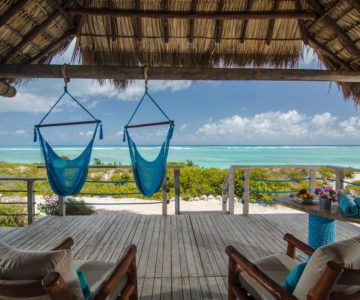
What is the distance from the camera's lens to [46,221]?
9.65ft

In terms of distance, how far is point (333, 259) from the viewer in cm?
73

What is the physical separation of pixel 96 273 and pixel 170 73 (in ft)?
6.24

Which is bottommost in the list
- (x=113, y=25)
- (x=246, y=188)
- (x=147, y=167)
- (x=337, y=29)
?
(x=246, y=188)

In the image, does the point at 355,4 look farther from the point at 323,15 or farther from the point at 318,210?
the point at 318,210

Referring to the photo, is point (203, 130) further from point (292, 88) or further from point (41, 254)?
point (41, 254)

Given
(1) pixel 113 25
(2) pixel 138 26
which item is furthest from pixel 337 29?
(1) pixel 113 25

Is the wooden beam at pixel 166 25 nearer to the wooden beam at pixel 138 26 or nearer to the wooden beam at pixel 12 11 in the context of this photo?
the wooden beam at pixel 138 26

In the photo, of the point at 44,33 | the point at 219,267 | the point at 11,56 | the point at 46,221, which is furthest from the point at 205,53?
the point at 46,221

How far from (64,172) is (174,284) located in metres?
1.62

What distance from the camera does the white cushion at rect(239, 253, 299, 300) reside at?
1.02 metres

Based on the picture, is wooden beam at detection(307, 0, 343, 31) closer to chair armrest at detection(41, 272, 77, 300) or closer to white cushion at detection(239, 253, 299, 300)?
white cushion at detection(239, 253, 299, 300)

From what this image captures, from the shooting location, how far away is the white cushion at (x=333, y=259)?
730mm

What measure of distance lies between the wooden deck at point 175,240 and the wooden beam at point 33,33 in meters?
1.95

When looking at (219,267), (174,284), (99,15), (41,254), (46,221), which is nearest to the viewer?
(41,254)
